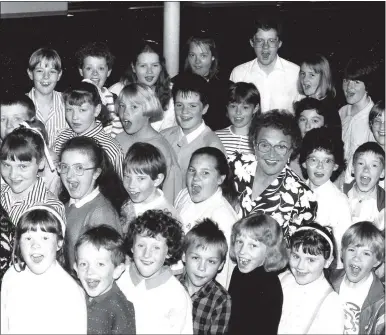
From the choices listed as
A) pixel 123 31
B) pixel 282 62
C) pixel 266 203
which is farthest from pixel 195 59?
pixel 123 31

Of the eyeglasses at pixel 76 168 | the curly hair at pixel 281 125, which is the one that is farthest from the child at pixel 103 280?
the curly hair at pixel 281 125

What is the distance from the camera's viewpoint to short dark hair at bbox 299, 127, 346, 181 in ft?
16.0

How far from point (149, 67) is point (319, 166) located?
1.70m

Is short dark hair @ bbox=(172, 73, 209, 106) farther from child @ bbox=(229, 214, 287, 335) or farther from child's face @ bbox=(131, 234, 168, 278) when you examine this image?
child's face @ bbox=(131, 234, 168, 278)

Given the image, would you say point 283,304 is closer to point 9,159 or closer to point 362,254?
point 362,254

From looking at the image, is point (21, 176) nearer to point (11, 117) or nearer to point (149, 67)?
point (11, 117)

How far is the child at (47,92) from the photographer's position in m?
5.46

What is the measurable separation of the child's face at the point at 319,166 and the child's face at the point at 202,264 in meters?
1.13

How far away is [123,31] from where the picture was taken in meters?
10.9

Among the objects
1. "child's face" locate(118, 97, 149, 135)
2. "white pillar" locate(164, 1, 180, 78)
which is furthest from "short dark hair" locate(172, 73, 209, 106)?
"white pillar" locate(164, 1, 180, 78)

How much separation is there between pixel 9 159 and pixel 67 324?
3.82ft

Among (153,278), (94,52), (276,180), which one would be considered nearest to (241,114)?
(276,180)

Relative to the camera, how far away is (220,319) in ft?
12.5

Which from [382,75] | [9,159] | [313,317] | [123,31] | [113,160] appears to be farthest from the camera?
[123,31]
